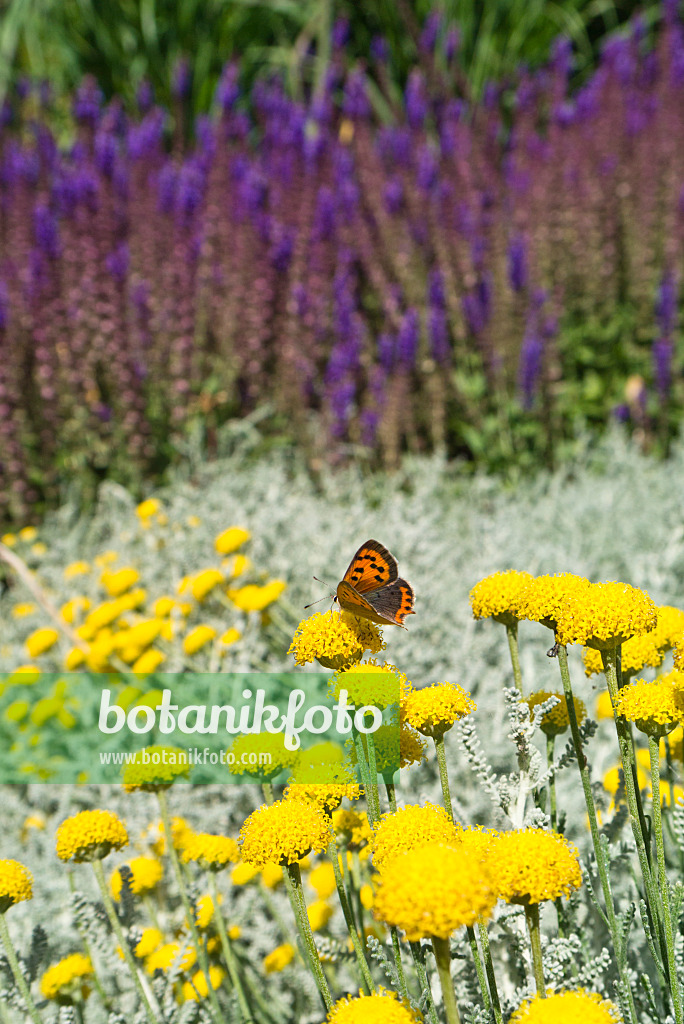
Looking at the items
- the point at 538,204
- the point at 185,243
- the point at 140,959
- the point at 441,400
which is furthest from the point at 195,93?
the point at 140,959

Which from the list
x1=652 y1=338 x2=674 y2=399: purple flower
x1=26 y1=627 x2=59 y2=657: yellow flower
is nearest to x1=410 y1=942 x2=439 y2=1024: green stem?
x1=26 y1=627 x2=59 y2=657: yellow flower

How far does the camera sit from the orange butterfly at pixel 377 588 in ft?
3.07

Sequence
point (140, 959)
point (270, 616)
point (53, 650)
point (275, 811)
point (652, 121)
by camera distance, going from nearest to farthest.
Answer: point (275, 811), point (140, 959), point (270, 616), point (53, 650), point (652, 121)

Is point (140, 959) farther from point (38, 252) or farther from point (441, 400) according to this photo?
point (38, 252)

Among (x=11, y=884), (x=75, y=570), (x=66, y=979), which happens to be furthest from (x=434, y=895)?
(x=75, y=570)

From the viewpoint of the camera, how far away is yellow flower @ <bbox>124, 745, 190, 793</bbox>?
44.9 inches

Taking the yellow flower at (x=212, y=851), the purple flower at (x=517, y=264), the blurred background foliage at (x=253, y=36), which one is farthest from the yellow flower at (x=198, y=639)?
the blurred background foliage at (x=253, y=36)

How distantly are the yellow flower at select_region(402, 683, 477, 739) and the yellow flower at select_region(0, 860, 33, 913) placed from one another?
1.40 feet

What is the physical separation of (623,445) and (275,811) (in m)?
3.13

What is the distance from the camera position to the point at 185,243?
4043 millimetres

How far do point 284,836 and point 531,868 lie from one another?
217 millimetres

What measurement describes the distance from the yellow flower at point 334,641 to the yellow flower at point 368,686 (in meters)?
0.02

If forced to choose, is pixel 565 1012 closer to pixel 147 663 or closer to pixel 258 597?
pixel 258 597

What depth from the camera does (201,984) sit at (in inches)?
50.4
